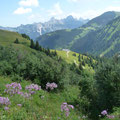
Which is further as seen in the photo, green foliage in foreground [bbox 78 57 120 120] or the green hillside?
green foliage in foreground [bbox 78 57 120 120]

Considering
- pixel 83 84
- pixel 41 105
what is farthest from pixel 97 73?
pixel 41 105

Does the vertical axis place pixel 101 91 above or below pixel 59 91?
above

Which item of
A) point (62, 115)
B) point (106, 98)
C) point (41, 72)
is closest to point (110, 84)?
point (106, 98)

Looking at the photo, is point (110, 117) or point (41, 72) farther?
point (41, 72)

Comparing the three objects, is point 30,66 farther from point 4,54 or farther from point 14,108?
point 14,108

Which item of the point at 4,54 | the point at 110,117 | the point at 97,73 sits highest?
the point at 4,54

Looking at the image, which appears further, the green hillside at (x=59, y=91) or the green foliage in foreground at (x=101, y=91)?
the green foliage in foreground at (x=101, y=91)

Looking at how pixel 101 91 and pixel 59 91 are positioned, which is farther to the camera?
pixel 59 91

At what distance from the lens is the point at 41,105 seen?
10.2 meters

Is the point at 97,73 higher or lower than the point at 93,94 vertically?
higher

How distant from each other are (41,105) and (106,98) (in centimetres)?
806

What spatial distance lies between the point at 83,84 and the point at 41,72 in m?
6.04

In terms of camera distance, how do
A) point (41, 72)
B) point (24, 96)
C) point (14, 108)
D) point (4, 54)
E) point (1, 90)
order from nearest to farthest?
point (14, 108)
point (24, 96)
point (1, 90)
point (41, 72)
point (4, 54)

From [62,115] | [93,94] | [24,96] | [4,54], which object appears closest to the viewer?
[62,115]
